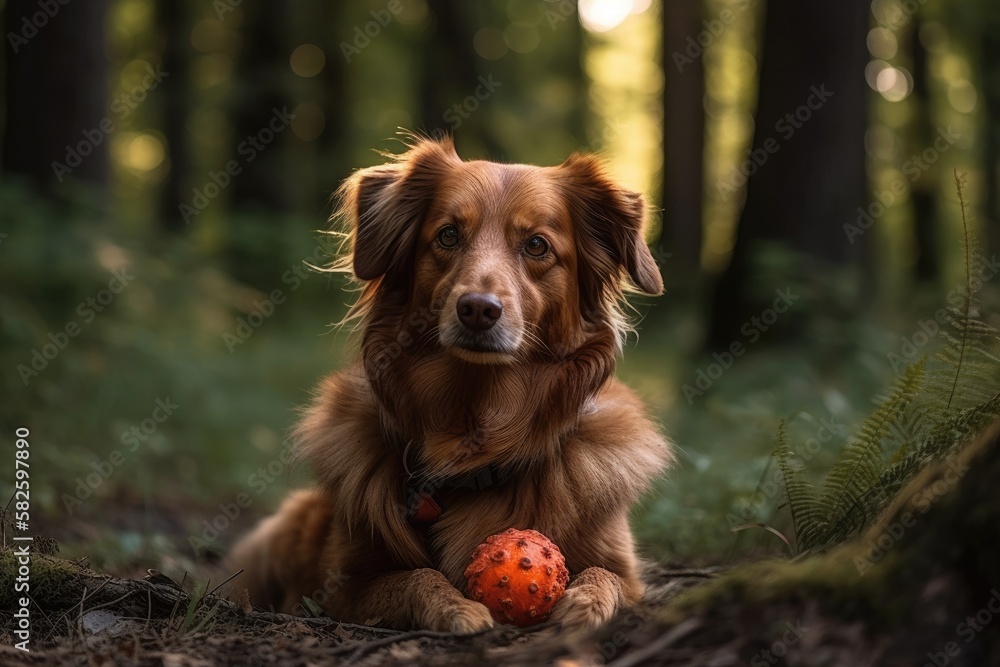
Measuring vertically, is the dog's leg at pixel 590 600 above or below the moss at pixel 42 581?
above

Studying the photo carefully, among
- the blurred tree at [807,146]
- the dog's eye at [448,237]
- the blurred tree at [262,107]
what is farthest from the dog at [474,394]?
the blurred tree at [262,107]

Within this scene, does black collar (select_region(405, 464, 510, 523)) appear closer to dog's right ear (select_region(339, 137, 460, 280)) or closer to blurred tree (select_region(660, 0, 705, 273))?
dog's right ear (select_region(339, 137, 460, 280))

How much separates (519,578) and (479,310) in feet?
3.38

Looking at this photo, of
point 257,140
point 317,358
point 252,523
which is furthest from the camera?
point 257,140

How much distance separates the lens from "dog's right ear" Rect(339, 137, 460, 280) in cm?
441

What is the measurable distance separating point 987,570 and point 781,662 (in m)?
0.55

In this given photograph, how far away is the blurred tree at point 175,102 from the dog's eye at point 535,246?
1320cm

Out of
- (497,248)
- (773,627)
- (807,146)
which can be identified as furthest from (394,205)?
(807,146)

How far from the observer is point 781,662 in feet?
7.81

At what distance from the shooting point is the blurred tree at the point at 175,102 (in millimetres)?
17828

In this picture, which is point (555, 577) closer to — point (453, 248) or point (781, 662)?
point (781, 662)

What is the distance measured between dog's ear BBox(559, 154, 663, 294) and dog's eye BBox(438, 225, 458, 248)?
59cm

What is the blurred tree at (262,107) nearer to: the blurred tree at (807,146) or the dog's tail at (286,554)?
the blurred tree at (807,146)

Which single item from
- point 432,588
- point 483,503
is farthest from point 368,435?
point 432,588
